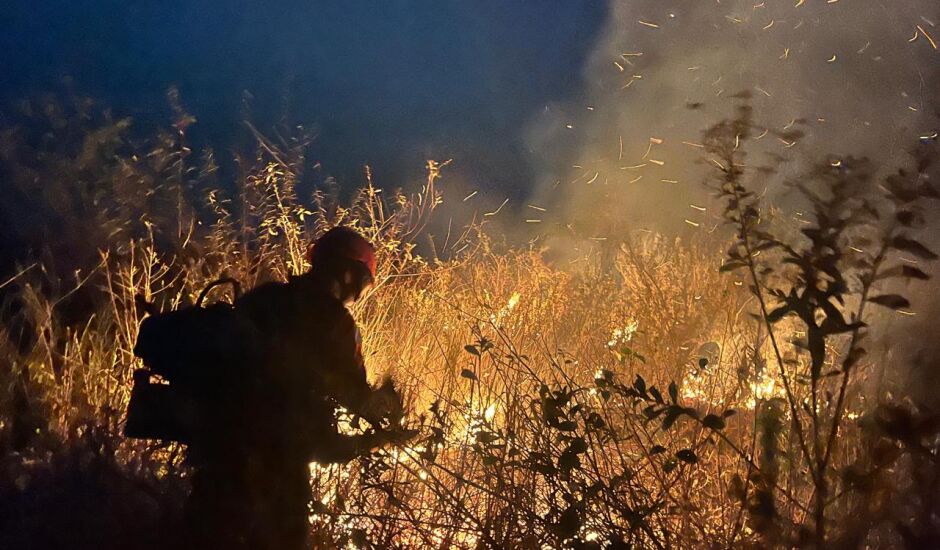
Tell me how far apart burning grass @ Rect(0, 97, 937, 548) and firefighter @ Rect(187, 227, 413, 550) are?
247 mm

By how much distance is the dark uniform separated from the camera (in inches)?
104

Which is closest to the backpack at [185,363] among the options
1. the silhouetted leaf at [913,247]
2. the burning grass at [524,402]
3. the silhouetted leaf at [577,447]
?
the burning grass at [524,402]

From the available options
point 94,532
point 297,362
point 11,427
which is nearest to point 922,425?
point 297,362

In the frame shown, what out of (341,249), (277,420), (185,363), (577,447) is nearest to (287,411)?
(277,420)

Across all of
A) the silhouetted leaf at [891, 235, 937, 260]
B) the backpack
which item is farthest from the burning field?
the backpack

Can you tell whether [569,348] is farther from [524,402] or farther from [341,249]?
[341,249]

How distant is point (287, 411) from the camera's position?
265 centimetres

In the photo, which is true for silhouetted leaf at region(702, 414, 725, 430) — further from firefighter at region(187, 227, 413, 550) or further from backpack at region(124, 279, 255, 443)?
backpack at region(124, 279, 255, 443)

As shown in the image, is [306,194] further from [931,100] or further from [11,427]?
[931,100]

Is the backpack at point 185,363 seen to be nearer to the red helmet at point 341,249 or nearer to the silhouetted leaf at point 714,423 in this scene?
the red helmet at point 341,249

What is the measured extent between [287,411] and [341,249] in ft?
1.98

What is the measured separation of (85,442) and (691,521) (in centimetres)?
257

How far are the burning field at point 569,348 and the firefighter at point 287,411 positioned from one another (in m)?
0.16

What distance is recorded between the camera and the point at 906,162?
101 inches
